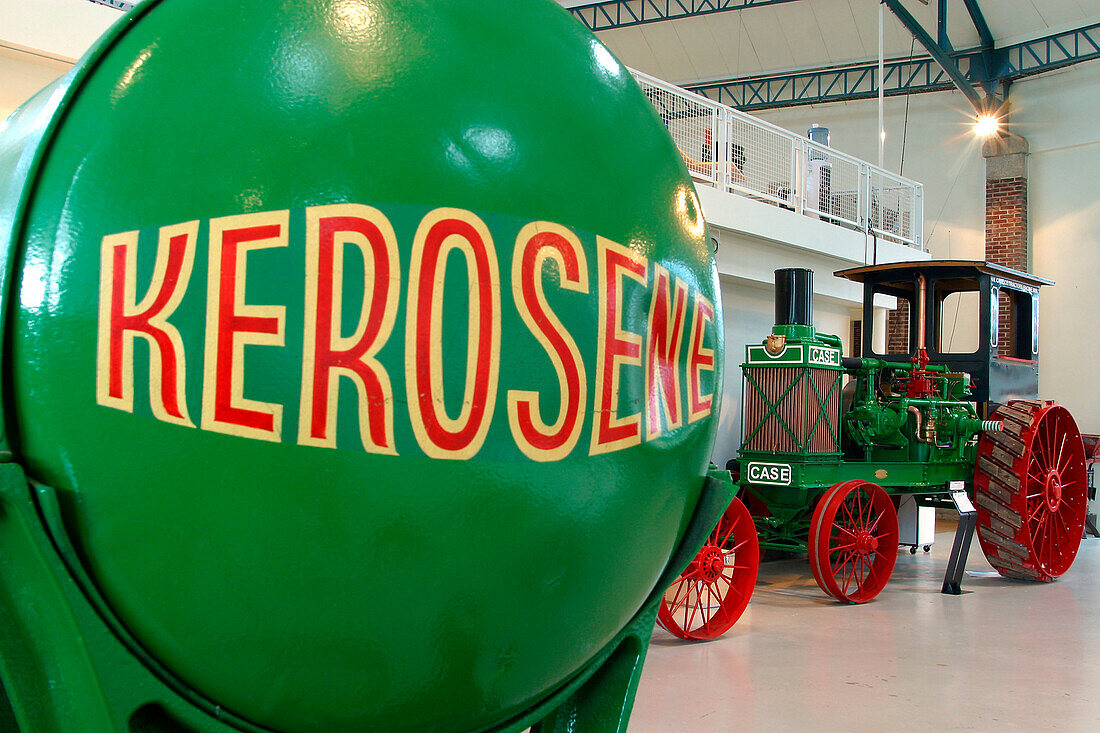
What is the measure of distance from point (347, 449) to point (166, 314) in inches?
10.5

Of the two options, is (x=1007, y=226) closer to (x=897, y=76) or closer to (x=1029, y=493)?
(x=897, y=76)

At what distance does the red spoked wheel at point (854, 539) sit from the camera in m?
5.57

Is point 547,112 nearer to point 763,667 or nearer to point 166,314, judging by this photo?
point 166,314

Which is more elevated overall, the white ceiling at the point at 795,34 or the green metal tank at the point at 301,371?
the white ceiling at the point at 795,34

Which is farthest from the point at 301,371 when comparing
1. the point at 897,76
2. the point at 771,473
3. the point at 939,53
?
the point at 897,76

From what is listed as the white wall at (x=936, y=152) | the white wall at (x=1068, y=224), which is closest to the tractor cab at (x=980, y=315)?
the white wall at (x=1068, y=224)

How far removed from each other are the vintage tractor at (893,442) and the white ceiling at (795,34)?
841 cm

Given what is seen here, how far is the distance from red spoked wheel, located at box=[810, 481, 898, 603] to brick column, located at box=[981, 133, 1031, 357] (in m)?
9.08

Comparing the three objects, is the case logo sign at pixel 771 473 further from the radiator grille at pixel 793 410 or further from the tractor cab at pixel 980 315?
the tractor cab at pixel 980 315

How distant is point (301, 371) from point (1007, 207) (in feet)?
50.2

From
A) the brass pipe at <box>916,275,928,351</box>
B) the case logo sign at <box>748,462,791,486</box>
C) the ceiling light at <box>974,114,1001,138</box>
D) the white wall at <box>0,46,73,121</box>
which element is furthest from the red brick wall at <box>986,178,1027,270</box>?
the white wall at <box>0,46,73,121</box>

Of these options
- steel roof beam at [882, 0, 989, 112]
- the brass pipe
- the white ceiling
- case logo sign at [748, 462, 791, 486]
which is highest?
the white ceiling

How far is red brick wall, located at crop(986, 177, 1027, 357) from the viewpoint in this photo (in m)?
14.1

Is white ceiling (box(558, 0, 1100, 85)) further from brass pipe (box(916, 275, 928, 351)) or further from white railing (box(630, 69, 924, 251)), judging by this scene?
brass pipe (box(916, 275, 928, 351))
